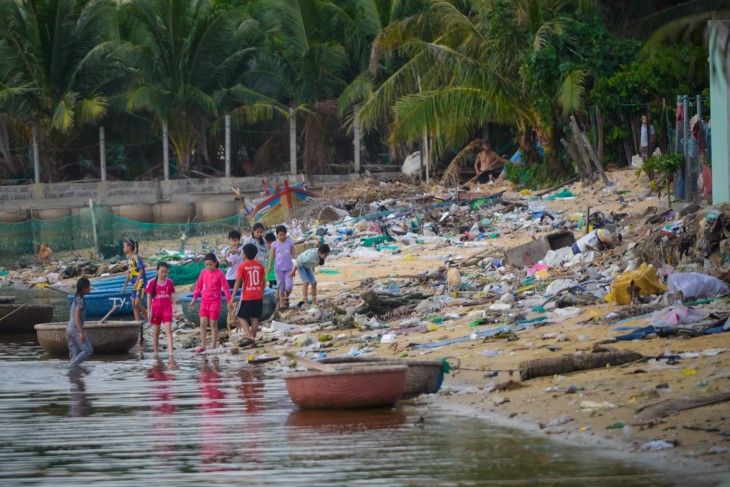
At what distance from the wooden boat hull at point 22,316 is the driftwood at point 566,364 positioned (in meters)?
10.8

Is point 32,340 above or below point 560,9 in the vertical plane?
below

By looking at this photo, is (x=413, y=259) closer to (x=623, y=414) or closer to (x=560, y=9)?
(x=560, y=9)

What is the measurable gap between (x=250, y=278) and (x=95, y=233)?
16.0 meters

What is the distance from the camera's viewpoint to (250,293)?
14141mm

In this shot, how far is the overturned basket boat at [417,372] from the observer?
31.2 feet

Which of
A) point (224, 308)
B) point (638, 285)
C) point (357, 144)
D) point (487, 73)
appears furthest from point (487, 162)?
point (638, 285)

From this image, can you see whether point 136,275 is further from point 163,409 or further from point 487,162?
point 487,162

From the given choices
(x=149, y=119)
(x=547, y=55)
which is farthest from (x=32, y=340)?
(x=149, y=119)

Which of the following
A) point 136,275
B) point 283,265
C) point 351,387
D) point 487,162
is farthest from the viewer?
point 487,162

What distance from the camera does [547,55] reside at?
83.0 feet

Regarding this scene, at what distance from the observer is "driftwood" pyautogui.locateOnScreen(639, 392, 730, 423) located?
7.65 m

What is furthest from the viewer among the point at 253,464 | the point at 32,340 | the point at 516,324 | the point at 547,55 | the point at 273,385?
the point at 547,55

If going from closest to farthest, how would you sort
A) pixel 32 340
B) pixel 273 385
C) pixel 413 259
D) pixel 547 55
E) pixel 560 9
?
pixel 273 385, pixel 32 340, pixel 413 259, pixel 547 55, pixel 560 9

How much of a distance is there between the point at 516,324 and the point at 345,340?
2.21m
